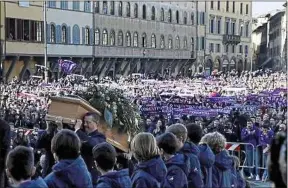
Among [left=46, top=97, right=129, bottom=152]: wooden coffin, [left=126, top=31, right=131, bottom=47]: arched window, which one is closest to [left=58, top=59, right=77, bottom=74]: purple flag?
[left=126, top=31, right=131, bottom=47]: arched window

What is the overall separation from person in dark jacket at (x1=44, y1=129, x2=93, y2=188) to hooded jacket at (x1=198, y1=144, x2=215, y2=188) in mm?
1544

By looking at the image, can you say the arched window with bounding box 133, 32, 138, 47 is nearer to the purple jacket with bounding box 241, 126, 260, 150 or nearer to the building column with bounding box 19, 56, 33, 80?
Answer: the building column with bounding box 19, 56, 33, 80

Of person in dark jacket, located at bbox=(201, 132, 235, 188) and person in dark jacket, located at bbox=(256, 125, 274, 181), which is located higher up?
person in dark jacket, located at bbox=(201, 132, 235, 188)

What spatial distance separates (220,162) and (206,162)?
25cm

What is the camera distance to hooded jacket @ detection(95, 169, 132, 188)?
4840mm

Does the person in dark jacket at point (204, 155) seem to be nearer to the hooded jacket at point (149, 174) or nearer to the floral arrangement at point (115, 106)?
the hooded jacket at point (149, 174)

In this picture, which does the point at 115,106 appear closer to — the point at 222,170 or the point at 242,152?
the point at 222,170

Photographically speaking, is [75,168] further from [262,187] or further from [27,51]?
[27,51]

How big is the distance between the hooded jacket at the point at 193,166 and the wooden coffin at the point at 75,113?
1.49 m

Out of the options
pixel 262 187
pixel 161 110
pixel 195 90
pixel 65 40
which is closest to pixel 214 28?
pixel 65 40

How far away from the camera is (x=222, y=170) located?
6.47m

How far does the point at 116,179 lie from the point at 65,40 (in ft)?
126

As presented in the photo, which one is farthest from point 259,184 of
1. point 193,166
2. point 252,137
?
point 193,166

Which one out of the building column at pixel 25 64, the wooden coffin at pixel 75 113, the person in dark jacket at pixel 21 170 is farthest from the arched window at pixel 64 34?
the person in dark jacket at pixel 21 170
